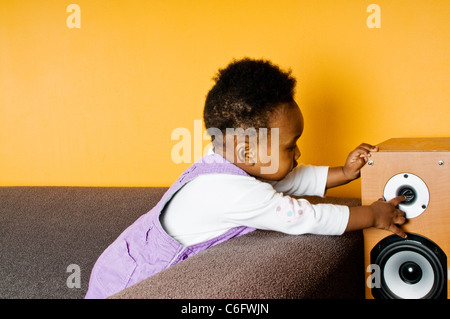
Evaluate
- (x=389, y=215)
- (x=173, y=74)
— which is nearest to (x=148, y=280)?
(x=389, y=215)

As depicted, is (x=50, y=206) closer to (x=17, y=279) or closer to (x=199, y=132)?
(x=17, y=279)

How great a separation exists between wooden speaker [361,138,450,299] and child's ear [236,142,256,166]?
0.86ft

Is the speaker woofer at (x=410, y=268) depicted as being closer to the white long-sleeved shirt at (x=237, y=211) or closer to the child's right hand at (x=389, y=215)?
the child's right hand at (x=389, y=215)

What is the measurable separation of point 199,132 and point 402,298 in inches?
34.2

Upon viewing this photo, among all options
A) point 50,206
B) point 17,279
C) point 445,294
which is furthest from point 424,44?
point 17,279

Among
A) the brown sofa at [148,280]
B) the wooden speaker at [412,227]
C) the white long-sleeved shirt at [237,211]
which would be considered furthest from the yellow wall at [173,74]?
the white long-sleeved shirt at [237,211]

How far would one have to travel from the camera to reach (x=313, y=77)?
149cm

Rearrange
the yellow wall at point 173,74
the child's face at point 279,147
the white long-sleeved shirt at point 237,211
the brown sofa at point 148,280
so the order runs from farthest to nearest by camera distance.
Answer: the yellow wall at point 173,74, the child's face at point 279,147, the white long-sleeved shirt at point 237,211, the brown sofa at point 148,280

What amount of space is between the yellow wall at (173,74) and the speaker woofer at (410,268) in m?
0.46

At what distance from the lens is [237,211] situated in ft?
3.30

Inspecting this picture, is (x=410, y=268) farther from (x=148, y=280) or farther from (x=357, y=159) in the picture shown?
(x=148, y=280)

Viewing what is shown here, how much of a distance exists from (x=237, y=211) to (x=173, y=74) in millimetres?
786

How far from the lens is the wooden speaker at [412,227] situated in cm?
101

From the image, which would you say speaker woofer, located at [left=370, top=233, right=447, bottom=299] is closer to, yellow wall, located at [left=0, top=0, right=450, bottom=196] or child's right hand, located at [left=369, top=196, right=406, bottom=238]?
child's right hand, located at [left=369, top=196, right=406, bottom=238]
